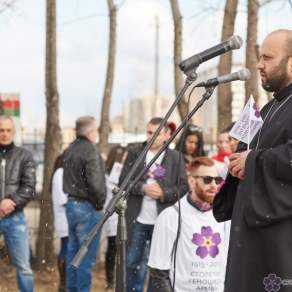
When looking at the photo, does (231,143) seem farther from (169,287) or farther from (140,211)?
(169,287)

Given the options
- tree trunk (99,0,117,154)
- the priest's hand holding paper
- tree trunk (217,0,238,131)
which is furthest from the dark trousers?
the priest's hand holding paper

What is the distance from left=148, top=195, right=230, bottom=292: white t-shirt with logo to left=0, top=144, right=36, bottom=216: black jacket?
2005 millimetres

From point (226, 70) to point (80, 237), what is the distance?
3624 mm

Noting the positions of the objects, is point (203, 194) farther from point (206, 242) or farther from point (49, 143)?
point (49, 143)

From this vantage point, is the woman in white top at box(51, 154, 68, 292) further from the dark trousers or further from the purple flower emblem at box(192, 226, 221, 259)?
the purple flower emblem at box(192, 226, 221, 259)

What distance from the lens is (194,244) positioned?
5680mm

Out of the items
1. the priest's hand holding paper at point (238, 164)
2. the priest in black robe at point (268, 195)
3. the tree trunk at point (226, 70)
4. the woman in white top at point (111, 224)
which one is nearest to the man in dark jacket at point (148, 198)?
the woman in white top at point (111, 224)

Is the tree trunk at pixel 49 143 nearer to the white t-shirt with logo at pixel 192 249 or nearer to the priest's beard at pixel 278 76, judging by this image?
the white t-shirt with logo at pixel 192 249

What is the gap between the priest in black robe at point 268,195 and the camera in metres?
3.99

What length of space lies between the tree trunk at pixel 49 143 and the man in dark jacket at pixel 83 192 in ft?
6.98

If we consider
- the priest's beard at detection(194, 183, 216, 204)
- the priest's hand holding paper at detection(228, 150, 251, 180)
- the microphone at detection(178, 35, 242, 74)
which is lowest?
the priest's beard at detection(194, 183, 216, 204)

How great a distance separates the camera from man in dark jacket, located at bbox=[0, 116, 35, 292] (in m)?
7.24

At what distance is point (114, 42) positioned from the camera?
11109 mm

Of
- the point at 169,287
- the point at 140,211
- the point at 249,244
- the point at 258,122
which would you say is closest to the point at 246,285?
the point at 249,244
